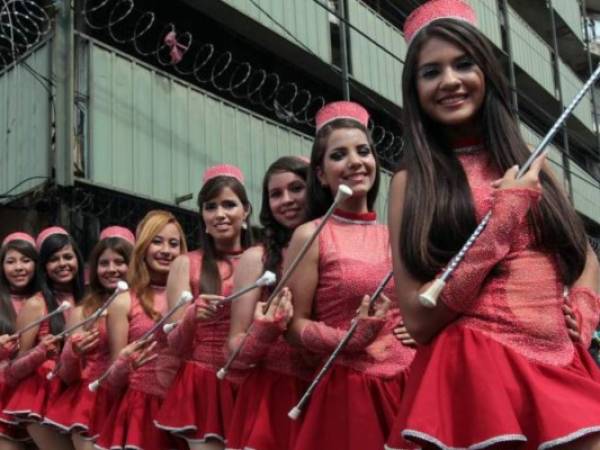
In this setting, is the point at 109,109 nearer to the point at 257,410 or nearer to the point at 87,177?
the point at 87,177

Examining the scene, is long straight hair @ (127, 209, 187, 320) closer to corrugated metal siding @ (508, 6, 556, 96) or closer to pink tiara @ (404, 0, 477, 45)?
pink tiara @ (404, 0, 477, 45)

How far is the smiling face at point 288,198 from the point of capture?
3.64 m

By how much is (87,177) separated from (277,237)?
3.80m

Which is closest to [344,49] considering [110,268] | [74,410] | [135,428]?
[110,268]

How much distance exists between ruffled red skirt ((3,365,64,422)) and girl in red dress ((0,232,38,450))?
0.15 meters

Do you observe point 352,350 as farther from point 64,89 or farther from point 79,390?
point 64,89

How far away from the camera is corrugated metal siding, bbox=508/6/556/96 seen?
16812mm

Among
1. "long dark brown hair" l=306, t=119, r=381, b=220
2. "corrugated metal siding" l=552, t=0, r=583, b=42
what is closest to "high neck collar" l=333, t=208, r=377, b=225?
"long dark brown hair" l=306, t=119, r=381, b=220

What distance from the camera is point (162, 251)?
4.75 m

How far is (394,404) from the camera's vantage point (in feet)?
9.11

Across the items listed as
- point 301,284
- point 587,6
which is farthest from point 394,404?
point 587,6

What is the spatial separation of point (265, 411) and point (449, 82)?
158 cm

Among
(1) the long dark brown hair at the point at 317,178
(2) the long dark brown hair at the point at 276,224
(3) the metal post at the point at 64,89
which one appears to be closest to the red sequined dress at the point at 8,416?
(3) the metal post at the point at 64,89

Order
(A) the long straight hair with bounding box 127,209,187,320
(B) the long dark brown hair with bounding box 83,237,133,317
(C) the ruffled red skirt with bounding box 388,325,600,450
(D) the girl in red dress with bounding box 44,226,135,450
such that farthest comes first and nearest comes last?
(B) the long dark brown hair with bounding box 83,237,133,317
(D) the girl in red dress with bounding box 44,226,135,450
(A) the long straight hair with bounding box 127,209,187,320
(C) the ruffled red skirt with bounding box 388,325,600,450
